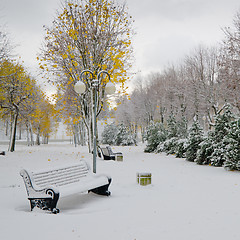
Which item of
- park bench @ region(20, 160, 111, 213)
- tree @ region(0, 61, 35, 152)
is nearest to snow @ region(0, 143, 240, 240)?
park bench @ region(20, 160, 111, 213)

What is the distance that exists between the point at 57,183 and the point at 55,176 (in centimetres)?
18

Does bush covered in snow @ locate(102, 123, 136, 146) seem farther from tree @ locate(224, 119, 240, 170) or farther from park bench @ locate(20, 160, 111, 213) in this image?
park bench @ locate(20, 160, 111, 213)

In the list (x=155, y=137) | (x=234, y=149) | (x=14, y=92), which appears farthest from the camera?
(x=155, y=137)

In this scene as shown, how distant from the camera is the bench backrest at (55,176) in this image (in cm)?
502

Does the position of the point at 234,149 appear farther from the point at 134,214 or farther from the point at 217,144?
the point at 134,214

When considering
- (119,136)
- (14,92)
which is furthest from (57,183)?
(119,136)

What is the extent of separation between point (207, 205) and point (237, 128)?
A: 5.72 m

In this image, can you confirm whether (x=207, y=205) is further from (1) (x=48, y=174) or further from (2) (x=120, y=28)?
(2) (x=120, y=28)

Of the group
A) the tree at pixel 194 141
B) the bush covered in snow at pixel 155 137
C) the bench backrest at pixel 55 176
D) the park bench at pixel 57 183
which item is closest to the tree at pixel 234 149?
the tree at pixel 194 141

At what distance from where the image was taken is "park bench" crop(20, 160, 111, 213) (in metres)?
4.86

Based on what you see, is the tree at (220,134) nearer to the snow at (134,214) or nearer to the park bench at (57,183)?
the snow at (134,214)

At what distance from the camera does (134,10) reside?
1628 cm

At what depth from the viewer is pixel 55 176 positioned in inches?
220

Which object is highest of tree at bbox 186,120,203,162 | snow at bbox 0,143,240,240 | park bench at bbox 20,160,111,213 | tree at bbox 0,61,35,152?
tree at bbox 0,61,35,152
